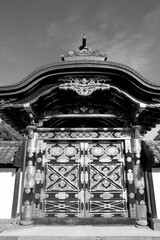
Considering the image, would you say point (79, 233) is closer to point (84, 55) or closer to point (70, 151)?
point (70, 151)

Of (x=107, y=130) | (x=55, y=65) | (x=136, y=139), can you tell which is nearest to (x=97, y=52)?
(x=55, y=65)

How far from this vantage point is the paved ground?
16.7 feet

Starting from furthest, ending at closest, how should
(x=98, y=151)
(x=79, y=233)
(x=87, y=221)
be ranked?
(x=98, y=151) → (x=87, y=221) → (x=79, y=233)

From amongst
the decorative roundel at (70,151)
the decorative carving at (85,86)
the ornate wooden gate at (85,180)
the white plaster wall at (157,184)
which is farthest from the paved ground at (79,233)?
the decorative carving at (85,86)

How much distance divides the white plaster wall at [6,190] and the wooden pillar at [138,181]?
4131 mm

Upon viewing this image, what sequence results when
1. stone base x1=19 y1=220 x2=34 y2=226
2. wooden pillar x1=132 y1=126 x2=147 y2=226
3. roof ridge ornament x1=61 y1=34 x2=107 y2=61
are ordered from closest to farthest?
stone base x1=19 y1=220 x2=34 y2=226 → wooden pillar x1=132 y1=126 x2=147 y2=226 → roof ridge ornament x1=61 y1=34 x2=107 y2=61

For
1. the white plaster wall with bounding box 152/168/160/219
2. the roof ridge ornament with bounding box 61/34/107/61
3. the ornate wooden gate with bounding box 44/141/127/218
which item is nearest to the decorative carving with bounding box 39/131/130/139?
the ornate wooden gate with bounding box 44/141/127/218

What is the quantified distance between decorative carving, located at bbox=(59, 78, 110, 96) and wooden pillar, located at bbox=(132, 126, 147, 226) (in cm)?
204

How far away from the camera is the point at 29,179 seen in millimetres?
6590

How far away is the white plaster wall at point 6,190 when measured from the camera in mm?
5965

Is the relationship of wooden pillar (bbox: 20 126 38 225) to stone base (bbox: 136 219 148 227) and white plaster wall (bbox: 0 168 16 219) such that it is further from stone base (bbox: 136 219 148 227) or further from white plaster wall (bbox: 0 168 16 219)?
stone base (bbox: 136 219 148 227)

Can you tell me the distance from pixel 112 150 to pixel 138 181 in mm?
1379

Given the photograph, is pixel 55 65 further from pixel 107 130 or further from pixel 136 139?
pixel 136 139

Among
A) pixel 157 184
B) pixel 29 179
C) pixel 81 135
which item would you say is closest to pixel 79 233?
pixel 29 179
